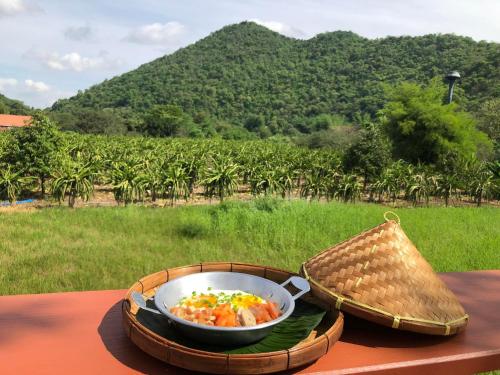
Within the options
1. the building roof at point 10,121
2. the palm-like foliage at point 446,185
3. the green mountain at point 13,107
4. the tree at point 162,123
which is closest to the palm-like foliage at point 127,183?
the palm-like foliage at point 446,185

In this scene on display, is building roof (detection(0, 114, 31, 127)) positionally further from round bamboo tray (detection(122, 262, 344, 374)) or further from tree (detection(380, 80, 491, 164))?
round bamboo tray (detection(122, 262, 344, 374))

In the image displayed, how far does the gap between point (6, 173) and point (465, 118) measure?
14.9 meters

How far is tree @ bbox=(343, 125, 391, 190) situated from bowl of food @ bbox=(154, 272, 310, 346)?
1137 cm

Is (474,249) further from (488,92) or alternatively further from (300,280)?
(488,92)

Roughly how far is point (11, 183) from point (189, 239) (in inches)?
271

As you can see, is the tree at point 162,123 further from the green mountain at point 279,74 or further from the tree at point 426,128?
the tree at point 426,128

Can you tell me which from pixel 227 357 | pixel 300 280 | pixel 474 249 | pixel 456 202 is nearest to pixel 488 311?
pixel 300 280

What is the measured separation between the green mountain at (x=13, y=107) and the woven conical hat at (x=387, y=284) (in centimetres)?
5147

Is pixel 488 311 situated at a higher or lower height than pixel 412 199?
higher

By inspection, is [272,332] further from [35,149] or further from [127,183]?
[35,149]

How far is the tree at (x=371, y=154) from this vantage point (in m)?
12.1

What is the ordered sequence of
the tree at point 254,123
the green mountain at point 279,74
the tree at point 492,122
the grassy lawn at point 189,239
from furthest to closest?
1. the tree at point 254,123
2. the green mountain at point 279,74
3. the tree at point 492,122
4. the grassy lawn at point 189,239

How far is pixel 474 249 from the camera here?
5.10m

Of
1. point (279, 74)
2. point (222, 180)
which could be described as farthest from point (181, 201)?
point (279, 74)
